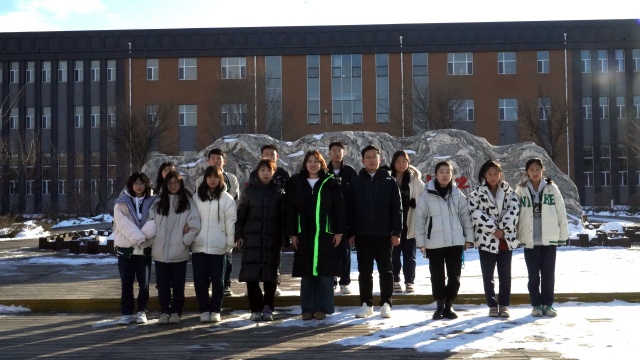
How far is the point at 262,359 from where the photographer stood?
213 inches

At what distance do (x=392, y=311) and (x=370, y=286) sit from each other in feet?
1.65

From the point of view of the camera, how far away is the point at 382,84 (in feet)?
135

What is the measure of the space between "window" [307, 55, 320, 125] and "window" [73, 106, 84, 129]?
49.0ft

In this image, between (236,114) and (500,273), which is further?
(236,114)

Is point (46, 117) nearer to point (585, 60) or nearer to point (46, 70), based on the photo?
point (46, 70)

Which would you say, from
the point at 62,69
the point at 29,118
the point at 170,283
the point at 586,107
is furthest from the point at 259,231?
the point at 29,118

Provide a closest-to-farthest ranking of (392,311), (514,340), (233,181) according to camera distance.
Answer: (514,340), (392,311), (233,181)

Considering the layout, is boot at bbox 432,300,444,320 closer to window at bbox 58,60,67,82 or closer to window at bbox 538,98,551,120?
window at bbox 538,98,551,120

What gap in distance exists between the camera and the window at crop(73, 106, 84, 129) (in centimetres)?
4284

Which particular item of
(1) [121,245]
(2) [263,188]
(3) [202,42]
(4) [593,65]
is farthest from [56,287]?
(4) [593,65]

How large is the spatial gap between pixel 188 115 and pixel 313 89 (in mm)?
8064

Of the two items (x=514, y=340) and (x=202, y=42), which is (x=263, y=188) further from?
(x=202, y=42)

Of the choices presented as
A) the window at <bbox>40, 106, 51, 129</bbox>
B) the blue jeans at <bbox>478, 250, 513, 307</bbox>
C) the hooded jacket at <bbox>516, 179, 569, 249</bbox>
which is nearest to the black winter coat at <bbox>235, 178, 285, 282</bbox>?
the blue jeans at <bbox>478, 250, 513, 307</bbox>

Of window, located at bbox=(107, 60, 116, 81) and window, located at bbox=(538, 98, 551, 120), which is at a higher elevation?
window, located at bbox=(107, 60, 116, 81)
